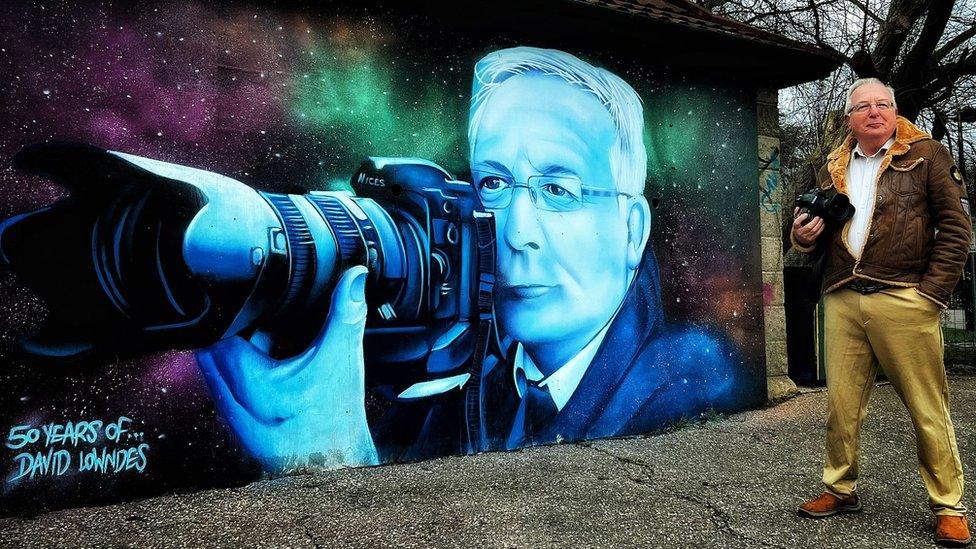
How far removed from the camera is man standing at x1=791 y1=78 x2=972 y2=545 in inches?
113

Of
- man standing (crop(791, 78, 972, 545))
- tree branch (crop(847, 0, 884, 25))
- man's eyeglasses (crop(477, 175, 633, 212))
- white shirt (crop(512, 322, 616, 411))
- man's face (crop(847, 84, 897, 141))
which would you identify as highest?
tree branch (crop(847, 0, 884, 25))

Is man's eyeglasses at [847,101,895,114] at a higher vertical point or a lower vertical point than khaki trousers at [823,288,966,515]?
higher

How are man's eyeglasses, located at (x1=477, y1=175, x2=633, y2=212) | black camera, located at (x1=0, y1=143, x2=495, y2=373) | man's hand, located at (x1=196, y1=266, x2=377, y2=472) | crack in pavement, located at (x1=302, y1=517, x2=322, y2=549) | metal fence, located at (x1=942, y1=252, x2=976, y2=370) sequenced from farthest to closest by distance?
metal fence, located at (x1=942, y1=252, x2=976, y2=370)
man's eyeglasses, located at (x1=477, y1=175, x2=633, y2=212)
man's hand, located at (x1=196, y1=266, x2=377, y2=472)
black camera, located at (x1=0, y1=143, x2=495, y2=373)
crack in pavement, located at (x1=302, y1=517, x2=322, y2=549)

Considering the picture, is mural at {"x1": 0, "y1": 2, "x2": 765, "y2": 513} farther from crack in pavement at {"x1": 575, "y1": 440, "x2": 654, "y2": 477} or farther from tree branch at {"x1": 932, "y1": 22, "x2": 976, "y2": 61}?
tree branch at {"x1": 932, "y1": 22, "x2": 976, "y2": 61}

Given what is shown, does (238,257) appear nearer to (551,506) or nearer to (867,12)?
(551,506)

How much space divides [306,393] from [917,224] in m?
3.28

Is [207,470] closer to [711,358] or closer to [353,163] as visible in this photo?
[353,163]

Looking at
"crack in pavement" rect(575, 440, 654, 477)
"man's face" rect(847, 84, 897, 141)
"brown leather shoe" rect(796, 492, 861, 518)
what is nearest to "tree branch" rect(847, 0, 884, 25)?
"man's face" rect(847, 84, 897, 141)

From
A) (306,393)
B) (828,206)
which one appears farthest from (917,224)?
(306,393)

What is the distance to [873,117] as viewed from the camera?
3068mm

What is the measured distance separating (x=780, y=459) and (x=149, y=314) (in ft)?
12.5

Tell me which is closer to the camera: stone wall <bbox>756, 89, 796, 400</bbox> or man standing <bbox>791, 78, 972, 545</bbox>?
man standing <bbox>791, 78, 972, 545</bbox>

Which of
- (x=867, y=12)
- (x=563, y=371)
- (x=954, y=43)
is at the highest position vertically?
(x=867, y=12)

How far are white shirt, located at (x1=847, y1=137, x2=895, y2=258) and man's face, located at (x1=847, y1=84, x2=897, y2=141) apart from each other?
7 centimetres
